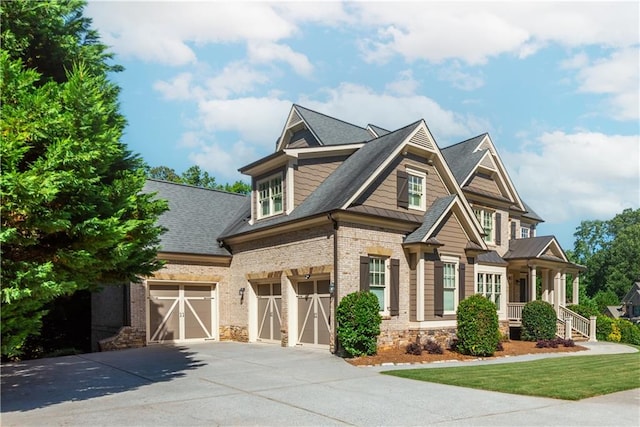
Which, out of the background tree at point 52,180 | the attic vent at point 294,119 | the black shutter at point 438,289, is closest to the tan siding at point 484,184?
the black shutter at point 438,289

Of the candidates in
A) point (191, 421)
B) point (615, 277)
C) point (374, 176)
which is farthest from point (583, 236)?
point (191, 421)

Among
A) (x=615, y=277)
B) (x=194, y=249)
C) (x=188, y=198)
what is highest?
(x=188, y=198)

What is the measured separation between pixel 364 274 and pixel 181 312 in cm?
824

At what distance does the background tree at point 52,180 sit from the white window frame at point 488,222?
18.3m

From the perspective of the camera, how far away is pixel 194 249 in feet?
69.5

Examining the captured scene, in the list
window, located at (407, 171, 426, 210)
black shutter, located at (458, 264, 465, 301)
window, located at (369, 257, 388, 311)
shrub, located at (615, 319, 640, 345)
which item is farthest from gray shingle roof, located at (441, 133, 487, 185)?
shrub, located at (615, 319, 640, 345)

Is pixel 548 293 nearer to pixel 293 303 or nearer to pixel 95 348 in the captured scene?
pixel 293 303

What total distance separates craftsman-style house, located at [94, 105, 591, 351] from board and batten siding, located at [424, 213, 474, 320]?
40 millimetres

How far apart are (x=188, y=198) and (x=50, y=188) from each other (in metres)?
16.4

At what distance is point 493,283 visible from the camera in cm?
2269

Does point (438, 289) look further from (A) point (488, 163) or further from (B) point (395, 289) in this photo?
(A) point (488, 163)

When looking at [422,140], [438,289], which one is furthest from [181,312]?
[422,140]

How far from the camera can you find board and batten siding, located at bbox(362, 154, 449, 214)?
59.1ft

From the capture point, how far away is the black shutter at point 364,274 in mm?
16734
